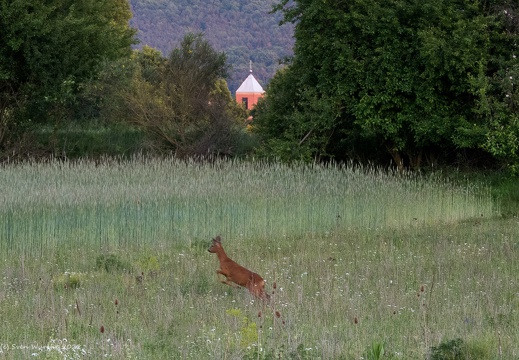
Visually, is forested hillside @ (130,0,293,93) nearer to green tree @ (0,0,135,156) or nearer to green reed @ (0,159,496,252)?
green tree @ (0,0,135,156)

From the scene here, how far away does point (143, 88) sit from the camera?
28.9 m

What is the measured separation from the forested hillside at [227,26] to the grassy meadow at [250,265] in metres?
96.7

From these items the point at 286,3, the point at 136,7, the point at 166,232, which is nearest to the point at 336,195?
the point at 166,232

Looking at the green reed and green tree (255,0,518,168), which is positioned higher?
green tree (255,0,518,168)

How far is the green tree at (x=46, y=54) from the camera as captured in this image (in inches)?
1048

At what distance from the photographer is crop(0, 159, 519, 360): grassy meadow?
7.11m

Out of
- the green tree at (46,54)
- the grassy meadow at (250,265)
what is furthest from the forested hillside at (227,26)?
the grassy meadow at (250,265)

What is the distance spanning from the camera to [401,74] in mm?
24031

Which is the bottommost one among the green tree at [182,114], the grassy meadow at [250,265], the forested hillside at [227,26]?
the grassy meadow at [250,265]

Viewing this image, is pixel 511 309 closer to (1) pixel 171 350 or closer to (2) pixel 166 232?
(1) pixel 171 350

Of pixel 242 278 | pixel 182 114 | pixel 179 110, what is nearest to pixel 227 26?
pixel 179 110

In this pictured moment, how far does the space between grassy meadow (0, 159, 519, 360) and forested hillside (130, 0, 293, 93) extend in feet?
317

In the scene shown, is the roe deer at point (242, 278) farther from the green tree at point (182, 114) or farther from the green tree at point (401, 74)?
the green tree at point (182, 114)

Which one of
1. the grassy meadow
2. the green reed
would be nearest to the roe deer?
the grassy meadow
